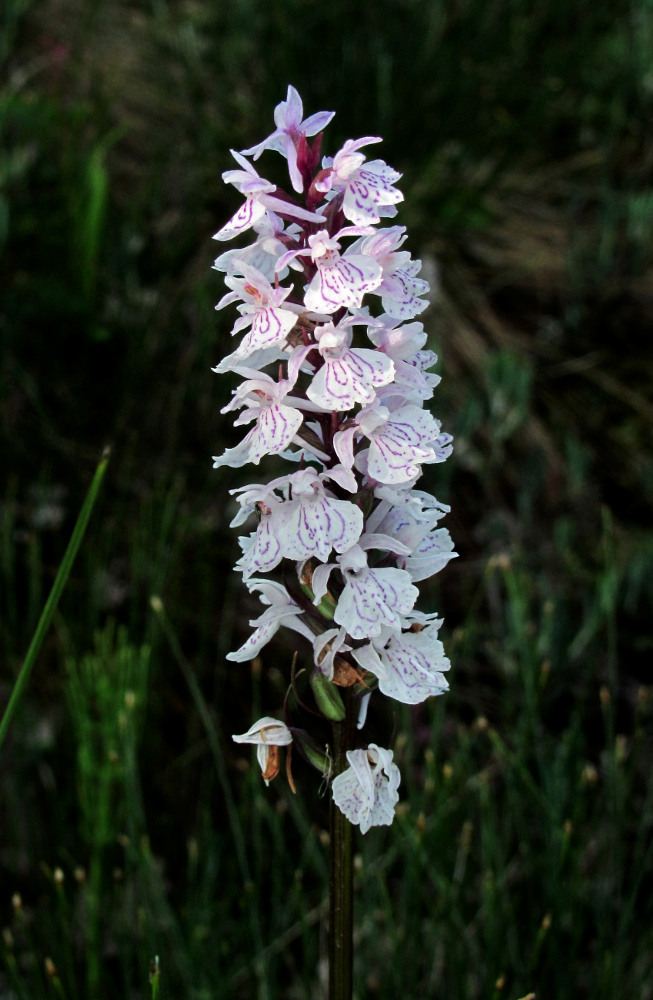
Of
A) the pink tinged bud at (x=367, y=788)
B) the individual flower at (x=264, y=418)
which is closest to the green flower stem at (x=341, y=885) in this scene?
the pink tinged bud at (x=367, y=788)

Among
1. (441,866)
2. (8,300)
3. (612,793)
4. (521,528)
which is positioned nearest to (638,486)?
(521,528)

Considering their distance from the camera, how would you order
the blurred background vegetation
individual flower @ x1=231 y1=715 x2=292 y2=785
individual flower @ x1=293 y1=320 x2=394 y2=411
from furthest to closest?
1. the blurred background vegetation
2. individual flower @ x1=231 y1=715 x2=292 y2=785
3. individual flower @ x1=293 y1=320 x2=394 y2=411

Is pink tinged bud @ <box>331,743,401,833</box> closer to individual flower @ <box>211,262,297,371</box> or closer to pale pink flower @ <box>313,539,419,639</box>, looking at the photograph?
pale pink flower @ <box>313,539,419,639</box>

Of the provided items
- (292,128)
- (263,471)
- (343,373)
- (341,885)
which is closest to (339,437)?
(343,373)

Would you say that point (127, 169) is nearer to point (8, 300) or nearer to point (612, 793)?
point (8, 300)

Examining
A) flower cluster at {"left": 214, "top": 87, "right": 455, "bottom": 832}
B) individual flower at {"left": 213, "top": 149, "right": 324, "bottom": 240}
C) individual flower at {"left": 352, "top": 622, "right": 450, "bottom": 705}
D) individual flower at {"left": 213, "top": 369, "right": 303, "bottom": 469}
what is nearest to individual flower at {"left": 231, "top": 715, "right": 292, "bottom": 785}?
flower cluster at {"left": 214, "top": 87, "right": 455, "bottom": 832}

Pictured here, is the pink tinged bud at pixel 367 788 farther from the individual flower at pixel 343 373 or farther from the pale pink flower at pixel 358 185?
the pale pink flower at pixel 358 185

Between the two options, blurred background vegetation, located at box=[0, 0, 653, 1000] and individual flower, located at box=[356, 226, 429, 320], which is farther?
blurred background vegetation, located at box=[0, 0, 653, 1000]
